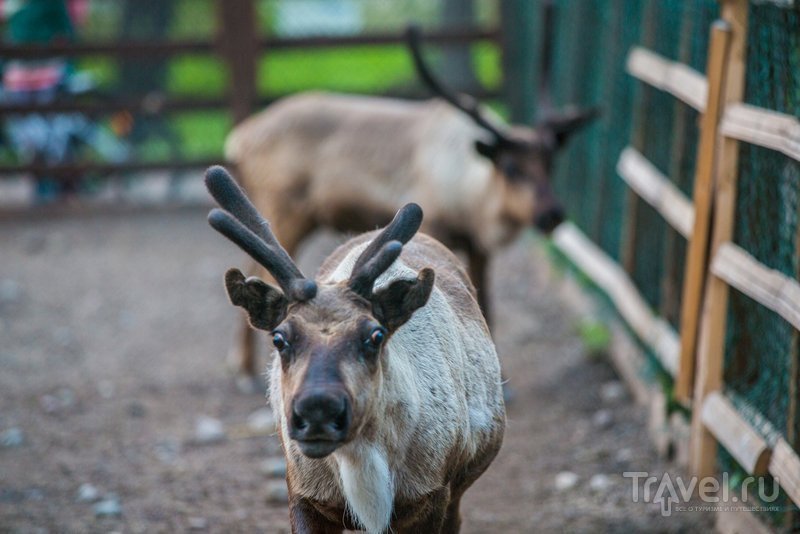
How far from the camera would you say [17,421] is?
5.68 metres

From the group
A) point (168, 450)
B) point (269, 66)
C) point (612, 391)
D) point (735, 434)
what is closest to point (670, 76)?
point (612, 391)

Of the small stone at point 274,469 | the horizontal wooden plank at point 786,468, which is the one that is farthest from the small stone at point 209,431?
the horizontal wooden plank at point 786,468

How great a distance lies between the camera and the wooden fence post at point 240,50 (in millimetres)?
9828

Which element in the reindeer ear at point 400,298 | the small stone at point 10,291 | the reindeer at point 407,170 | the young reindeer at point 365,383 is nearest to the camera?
the young reindeer at point 365,383

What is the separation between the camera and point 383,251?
3.06 m

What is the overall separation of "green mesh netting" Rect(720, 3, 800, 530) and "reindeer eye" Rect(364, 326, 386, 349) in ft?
5.21

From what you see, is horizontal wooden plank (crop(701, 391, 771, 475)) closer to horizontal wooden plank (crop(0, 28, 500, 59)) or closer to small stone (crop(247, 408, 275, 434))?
small stone (crop(247, 408, 275, 434))

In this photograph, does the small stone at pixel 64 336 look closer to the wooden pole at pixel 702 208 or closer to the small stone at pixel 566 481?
the small stone at pixel 566 481

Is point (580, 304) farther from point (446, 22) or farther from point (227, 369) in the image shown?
point (446, 22)

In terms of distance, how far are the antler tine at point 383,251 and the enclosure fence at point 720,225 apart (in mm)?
1384

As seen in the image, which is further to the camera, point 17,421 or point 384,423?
point 17,421

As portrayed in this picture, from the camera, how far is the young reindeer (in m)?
2.91

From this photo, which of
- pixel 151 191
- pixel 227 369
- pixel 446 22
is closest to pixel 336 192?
pixel 227 369

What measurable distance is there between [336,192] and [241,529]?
281 centimetres
